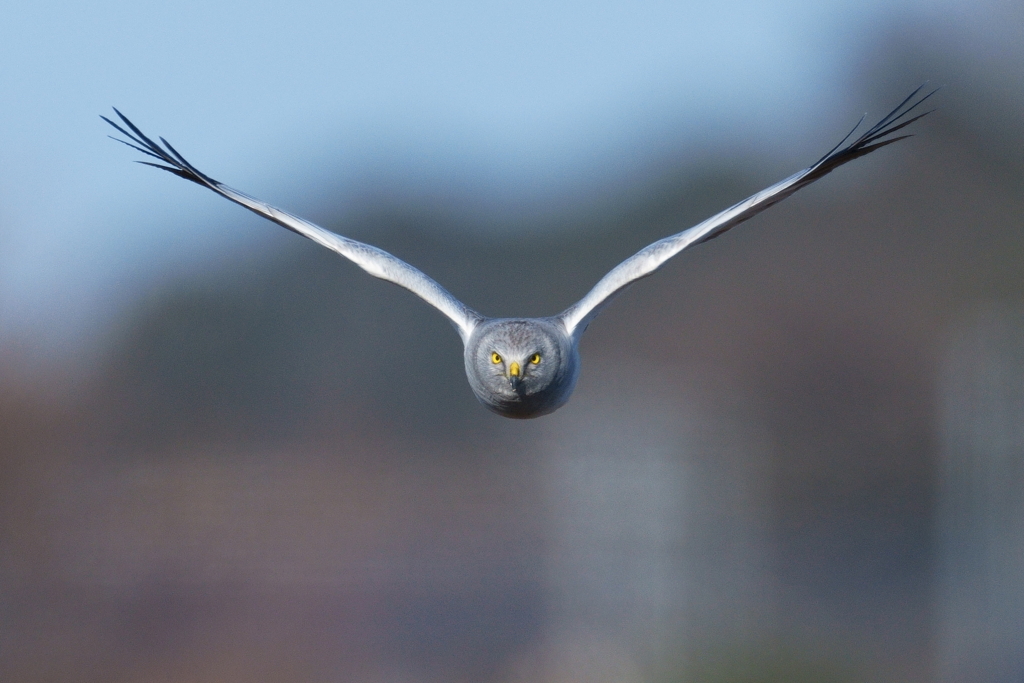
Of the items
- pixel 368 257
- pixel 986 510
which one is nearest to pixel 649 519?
pixel 986 510

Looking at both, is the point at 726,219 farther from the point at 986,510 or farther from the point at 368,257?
the point at 986,510

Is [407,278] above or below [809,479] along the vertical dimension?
above

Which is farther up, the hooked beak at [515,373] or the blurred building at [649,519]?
the hooked beak at [515,373]

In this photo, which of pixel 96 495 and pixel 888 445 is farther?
pixel 96 495

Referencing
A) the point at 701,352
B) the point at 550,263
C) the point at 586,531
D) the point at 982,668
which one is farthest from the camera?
the point at 550,263

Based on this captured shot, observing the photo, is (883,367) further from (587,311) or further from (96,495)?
(587,311)

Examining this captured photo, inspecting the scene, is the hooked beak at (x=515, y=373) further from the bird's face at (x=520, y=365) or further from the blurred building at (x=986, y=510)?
the blurred building at (x=986, y=510)

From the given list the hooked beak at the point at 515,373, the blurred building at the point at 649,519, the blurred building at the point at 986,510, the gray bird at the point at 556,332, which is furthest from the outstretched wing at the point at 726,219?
the blurred building at the point at 986,510

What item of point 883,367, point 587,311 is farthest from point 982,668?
point 587,311

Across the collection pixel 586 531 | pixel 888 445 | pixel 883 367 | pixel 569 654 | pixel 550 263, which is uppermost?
pixel 550 263
